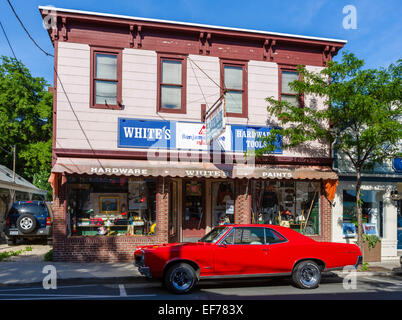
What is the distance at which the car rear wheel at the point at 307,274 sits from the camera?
8.73 meters

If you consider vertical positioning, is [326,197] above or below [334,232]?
above

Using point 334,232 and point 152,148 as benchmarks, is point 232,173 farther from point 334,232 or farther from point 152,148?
point 334,232

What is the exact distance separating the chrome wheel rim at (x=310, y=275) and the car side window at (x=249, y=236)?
1.21m

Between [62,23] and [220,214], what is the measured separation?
338 inches

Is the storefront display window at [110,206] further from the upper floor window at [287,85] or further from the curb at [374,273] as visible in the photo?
the curb at [374,273]

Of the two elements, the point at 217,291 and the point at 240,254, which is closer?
the point at 240,254

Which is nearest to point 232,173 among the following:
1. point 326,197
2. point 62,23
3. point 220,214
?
point 220,214

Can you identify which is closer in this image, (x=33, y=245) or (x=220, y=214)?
(x=220, y=214)

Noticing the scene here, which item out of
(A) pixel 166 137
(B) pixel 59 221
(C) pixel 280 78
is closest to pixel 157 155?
(A) pixel 166 137

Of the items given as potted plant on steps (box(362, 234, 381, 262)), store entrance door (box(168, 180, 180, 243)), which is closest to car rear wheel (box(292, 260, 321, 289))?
potted plant on steps (box(362, 234, 381, 262))

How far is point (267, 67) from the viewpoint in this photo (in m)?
14.0

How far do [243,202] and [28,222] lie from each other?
850 cm

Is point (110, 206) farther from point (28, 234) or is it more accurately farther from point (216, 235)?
point (216, 235)

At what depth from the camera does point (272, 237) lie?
29.0 ft
